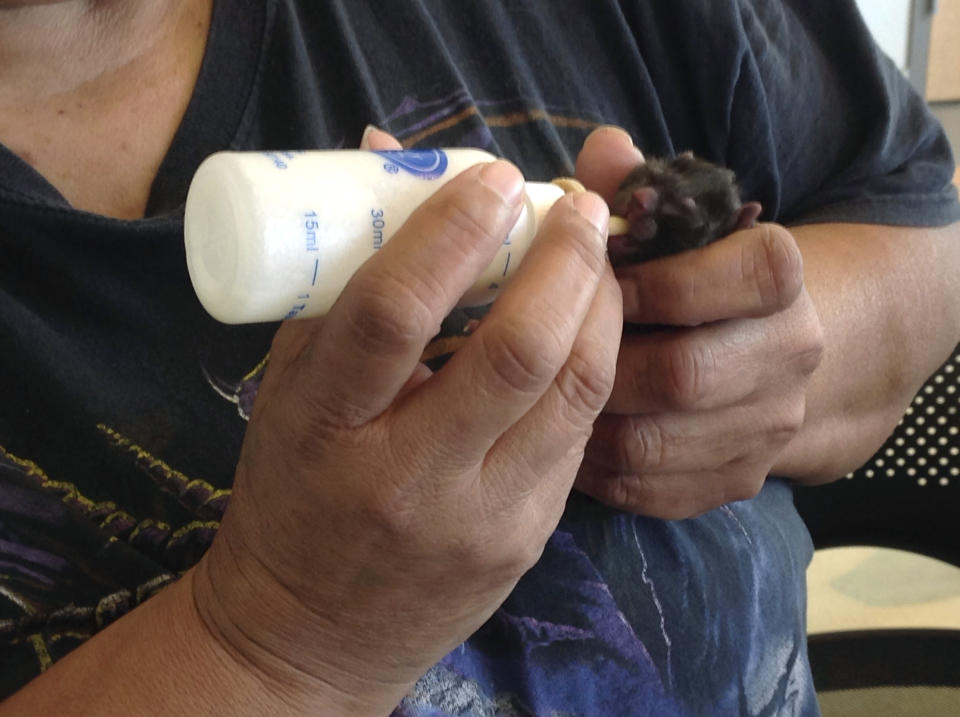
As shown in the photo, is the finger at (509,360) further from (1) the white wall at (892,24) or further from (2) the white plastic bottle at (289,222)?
(1) the white wall at (892,24)

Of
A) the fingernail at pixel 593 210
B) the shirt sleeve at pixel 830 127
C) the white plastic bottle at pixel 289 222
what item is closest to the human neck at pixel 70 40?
the white plastic bottle at pixel 289 222

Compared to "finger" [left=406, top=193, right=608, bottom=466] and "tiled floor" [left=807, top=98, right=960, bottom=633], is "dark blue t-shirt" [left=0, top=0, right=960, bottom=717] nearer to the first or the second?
"finger" [left=406, top=193, right=608, bottom=466]

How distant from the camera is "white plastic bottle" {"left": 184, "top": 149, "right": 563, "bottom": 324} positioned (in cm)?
37

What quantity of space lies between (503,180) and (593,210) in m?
0.07

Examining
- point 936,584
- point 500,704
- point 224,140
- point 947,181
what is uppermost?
point 224,140

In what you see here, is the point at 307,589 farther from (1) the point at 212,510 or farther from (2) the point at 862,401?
(2) the point at 862,401

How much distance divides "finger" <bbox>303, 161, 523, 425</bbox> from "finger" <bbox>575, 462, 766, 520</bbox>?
300 mm

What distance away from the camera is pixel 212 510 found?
0.62 m

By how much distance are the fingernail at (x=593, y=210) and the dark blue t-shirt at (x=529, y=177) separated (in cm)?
28

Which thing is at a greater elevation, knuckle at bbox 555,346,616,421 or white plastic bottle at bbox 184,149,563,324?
white plastic bottle at bbox 184,149,563,324

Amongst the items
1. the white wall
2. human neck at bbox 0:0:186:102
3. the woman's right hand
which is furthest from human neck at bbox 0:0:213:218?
the white wall

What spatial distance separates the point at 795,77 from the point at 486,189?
62 cm

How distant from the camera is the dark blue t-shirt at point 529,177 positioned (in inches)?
22.9

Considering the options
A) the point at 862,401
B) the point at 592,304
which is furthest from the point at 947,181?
the point at 592,304
